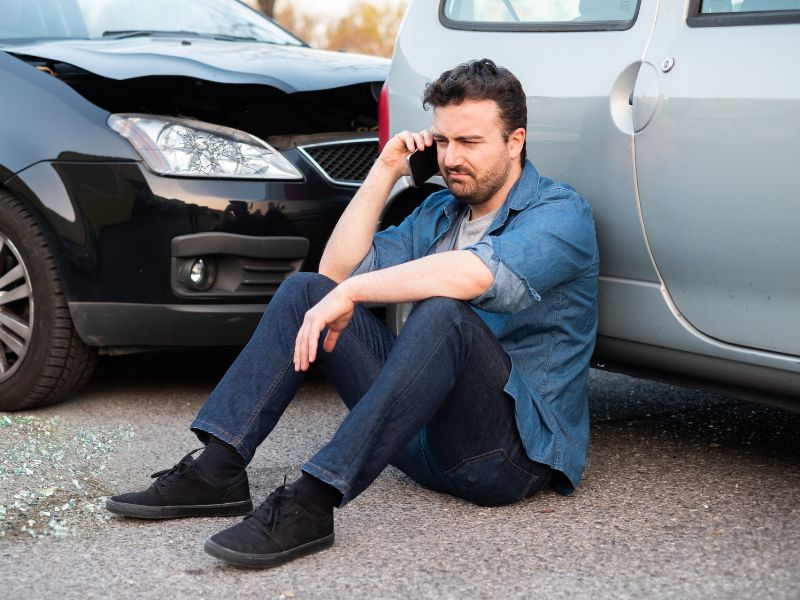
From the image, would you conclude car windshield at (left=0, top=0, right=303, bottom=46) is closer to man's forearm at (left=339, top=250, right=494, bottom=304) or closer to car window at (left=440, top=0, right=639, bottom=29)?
car window at (left=440, top=0, right=639, bottom=29)

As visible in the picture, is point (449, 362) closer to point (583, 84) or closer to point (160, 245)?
point (583, 84)

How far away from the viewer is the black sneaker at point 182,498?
10.1 ft

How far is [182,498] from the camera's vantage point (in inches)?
122

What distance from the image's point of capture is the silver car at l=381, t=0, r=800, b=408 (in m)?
2.83

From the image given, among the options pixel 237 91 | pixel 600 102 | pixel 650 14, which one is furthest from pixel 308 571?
pixel 237 91

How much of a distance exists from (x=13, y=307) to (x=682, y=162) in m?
2.55

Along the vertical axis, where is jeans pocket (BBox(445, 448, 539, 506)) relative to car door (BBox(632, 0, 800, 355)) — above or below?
below

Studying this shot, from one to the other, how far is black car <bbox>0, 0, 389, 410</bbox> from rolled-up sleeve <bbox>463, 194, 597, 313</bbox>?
53.6 inches

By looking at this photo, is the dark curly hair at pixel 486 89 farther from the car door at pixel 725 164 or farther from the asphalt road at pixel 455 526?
the asphalt road at pixel 455 526

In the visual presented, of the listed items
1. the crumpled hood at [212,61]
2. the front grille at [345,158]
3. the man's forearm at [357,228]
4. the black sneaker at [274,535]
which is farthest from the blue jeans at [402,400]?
the crumpled hood at [212,61]

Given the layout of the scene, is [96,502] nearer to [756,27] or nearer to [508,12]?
[508,12]

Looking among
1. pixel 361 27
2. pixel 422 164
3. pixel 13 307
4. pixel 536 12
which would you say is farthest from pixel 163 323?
pixel 361 27

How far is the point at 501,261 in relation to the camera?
286 cm

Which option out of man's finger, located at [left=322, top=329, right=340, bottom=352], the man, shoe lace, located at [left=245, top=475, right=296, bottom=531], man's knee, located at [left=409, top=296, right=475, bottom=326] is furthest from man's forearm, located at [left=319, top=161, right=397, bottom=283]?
shoe lace, located at [left=245, top=475, right=296, bottom=531]
